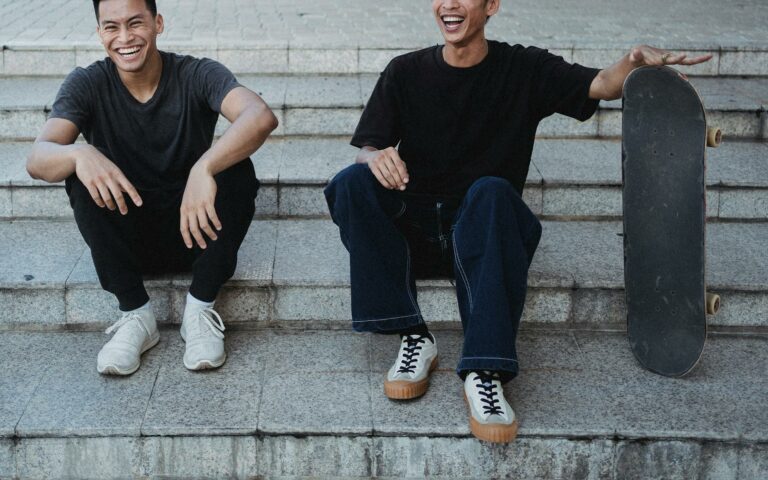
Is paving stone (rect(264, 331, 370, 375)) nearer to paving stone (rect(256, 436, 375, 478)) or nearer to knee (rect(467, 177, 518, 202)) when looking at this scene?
paving stone (rect(256, 436, 375, 478))

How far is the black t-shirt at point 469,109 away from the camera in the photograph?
3.35 meters

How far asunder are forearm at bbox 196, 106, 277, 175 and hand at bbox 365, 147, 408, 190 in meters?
0.45

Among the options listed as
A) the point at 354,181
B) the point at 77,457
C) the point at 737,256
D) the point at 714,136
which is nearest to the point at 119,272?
the point at 77,457

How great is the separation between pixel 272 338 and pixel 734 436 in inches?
68.5

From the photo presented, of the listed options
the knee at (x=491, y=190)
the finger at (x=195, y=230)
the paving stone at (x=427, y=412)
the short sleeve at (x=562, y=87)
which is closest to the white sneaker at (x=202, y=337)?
the finger at (x=195, y=230)

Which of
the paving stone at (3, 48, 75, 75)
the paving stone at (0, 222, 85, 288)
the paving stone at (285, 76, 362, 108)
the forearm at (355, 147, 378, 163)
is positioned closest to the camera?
the forearm at (355, 147, 378, 163)

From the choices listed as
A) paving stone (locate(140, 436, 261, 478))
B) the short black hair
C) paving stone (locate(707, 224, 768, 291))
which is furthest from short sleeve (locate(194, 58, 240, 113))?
paving stone (locate(707, 224, 768, 291))

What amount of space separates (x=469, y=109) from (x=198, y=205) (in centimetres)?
105

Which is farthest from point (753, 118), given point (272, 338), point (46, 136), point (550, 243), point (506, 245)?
point (46, 136)

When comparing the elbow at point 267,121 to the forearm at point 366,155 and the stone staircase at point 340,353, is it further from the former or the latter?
the stone staircase at point 340,353

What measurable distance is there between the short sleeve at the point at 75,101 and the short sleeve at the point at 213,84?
41 centimetres

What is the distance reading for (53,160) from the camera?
321cm

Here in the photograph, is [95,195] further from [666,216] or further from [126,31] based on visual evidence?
[666,216]

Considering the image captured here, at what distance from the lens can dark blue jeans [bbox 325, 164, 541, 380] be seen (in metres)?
2.99
